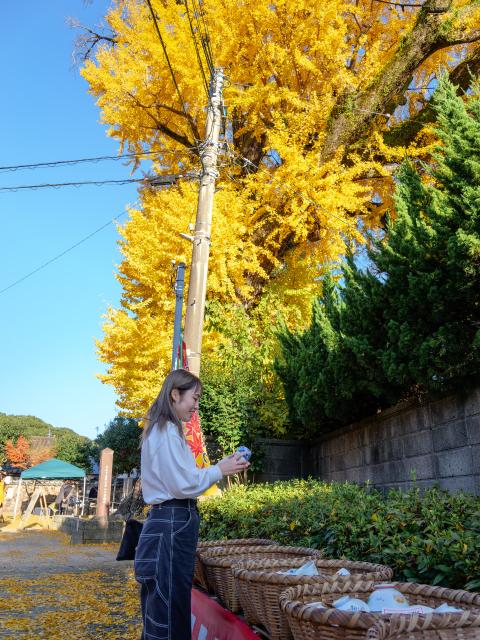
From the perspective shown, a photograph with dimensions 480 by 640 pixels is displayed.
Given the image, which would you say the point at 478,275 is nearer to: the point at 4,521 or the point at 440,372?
the point at 440,372

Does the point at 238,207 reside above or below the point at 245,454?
above

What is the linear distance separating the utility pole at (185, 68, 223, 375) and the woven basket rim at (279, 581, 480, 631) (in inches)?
215

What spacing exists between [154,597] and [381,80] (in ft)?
46.7

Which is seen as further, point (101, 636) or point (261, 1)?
point (261, 1)

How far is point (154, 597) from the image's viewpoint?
2402 millimetres

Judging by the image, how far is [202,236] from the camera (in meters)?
8.23

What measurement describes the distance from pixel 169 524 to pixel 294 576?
2.27 ft

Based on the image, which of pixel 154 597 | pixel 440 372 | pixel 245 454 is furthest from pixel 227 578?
pixel 440 372

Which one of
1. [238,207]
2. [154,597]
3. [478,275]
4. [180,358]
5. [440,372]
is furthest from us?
[238,207]

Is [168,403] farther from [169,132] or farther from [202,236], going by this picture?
[169,132]

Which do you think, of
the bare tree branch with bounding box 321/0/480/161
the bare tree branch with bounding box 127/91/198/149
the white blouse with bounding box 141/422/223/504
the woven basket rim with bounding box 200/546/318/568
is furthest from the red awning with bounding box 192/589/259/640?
the bare tree branch with bounding box 127/91/198/149

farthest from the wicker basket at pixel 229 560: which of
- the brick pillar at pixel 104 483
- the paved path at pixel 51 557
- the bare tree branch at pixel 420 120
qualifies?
the bare tree branch at pixel 420 120

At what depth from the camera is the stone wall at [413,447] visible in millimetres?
5961

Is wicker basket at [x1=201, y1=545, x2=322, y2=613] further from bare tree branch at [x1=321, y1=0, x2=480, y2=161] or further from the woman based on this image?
bare tree branch at [x1=321, y1=0, x2=480, y2=161]
